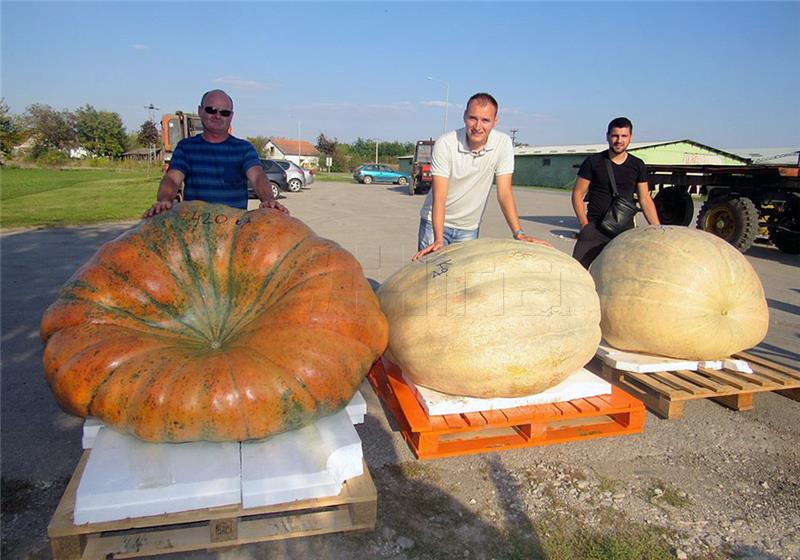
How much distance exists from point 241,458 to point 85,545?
0.68 metres

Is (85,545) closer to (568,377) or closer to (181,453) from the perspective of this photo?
(181,453)

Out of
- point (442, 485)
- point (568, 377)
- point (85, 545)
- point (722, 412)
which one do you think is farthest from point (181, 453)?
point (722, 412)

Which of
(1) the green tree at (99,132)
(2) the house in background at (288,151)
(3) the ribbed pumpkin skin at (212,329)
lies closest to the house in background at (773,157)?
(3) the ribbed pumpkin skin at (212,329)

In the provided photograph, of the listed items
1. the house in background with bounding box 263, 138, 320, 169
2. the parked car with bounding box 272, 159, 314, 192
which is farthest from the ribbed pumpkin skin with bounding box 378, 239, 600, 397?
the house in background with bounding box 263, 138, 320, 169

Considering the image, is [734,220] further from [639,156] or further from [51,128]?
[51,128]

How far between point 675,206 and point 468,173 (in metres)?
9.63

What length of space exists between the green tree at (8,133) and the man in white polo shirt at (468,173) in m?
58.5

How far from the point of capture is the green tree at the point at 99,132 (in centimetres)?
6675

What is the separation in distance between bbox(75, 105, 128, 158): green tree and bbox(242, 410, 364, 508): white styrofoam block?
7473 centimetres

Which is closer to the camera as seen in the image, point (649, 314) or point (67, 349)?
point (67, 349)

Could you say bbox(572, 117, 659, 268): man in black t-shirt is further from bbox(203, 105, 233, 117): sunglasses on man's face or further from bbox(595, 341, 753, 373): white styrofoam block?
bbox(203, 105, 233, 117): sunglasses on man's face

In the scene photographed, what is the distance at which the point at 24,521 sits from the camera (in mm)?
2508

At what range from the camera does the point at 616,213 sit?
4.59 metres

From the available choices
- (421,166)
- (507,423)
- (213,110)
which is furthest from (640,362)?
(421,166)
